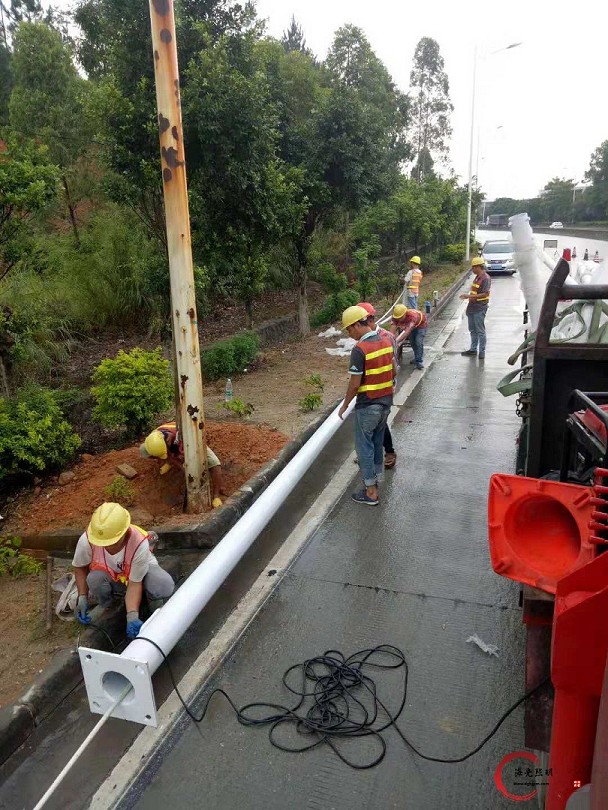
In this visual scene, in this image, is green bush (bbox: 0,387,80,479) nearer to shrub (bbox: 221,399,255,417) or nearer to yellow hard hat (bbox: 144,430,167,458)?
yellow hard hat (bbox: 144,430,167,458)

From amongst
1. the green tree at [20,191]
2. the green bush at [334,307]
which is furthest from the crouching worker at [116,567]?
the green bush at [334,307]

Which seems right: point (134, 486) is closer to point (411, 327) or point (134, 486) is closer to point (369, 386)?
point (369, 386)

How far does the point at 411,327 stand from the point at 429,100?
1596 inches

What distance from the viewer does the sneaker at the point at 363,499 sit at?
5570mm

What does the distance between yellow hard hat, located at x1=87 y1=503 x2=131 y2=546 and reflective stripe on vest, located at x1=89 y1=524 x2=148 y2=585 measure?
0.09 m

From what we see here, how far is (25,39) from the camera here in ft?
62.1

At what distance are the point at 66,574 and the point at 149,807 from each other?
7.16 feet

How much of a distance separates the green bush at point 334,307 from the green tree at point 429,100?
30.9 m

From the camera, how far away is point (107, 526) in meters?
3.71

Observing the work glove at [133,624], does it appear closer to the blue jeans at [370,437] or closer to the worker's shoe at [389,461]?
the blue jeans at [370,437]

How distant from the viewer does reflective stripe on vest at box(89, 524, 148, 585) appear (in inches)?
151

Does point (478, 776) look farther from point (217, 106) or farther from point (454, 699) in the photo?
point (217, 106)

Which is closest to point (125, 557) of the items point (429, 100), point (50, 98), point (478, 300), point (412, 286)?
point (478, 300)

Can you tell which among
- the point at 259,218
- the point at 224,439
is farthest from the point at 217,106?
the point at 224,439
